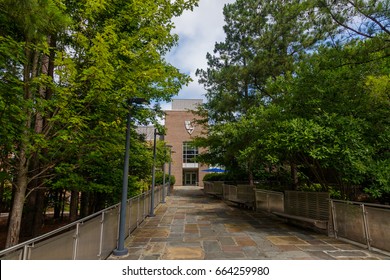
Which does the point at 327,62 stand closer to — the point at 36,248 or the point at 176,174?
the point at 36,248

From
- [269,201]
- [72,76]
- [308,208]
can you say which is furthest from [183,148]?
[72,76]

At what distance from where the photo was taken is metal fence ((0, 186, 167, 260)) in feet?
9.40

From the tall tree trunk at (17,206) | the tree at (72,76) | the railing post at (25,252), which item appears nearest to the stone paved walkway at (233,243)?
the tall tree trunk at (17,206)

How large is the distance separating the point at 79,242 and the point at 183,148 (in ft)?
137

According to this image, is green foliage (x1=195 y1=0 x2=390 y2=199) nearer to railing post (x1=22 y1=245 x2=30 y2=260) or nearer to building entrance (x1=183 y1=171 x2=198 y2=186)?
railing post (x1=22 y1=245 x2=30 y2=260)

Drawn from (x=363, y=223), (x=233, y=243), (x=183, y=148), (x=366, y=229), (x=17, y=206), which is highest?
(x=183, y=148)

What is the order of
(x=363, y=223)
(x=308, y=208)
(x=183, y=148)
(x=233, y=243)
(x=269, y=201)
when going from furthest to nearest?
1. (x=183, y=148)
2. (x=269, y=201)
3. (x=308, y=208)
4. (x=233, y=243)
5. (x=363, y=223)

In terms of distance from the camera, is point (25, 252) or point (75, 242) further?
point (75, 242)

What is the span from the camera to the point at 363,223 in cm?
648

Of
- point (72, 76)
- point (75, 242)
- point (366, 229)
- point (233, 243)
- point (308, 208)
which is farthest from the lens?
point (308, 208)

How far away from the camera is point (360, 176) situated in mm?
6953

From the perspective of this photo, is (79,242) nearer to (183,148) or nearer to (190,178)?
(183,148)

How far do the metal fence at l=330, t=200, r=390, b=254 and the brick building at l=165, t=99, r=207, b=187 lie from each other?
37.3 m
